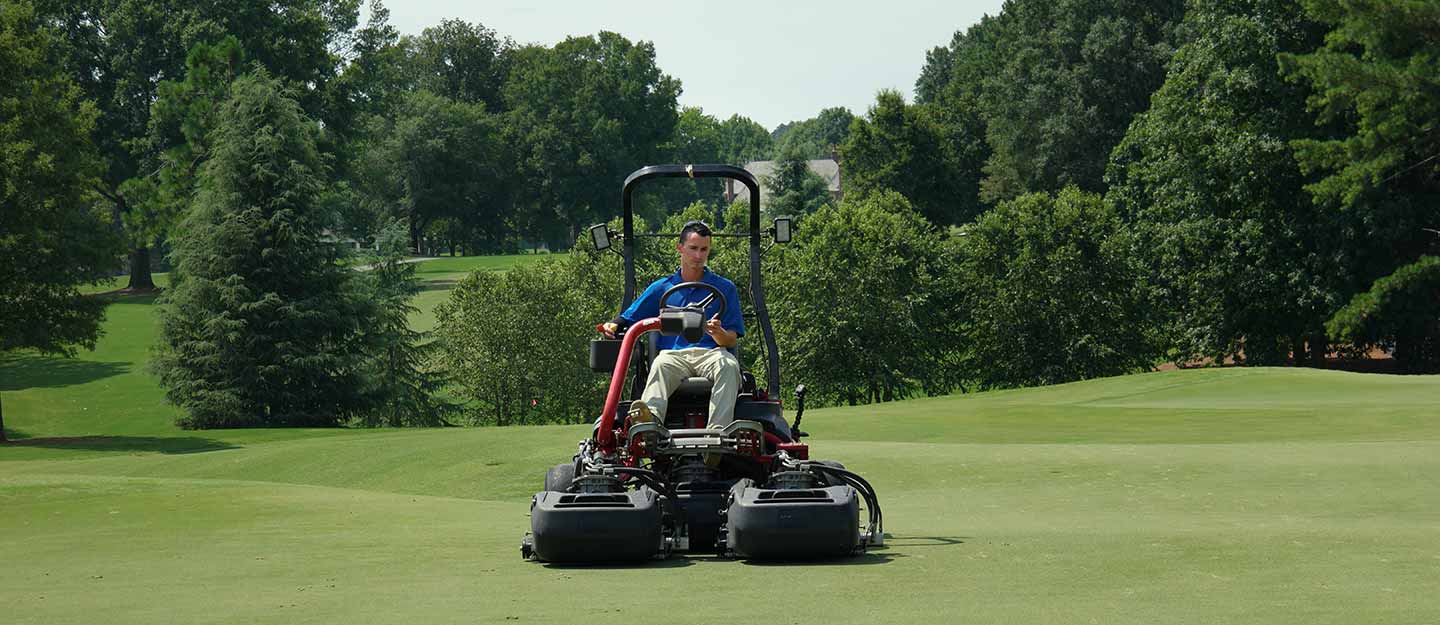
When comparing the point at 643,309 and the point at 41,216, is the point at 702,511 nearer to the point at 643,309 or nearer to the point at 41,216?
the point at 643,309

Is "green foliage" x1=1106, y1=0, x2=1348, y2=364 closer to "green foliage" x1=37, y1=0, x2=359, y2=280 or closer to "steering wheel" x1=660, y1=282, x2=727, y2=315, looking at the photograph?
"steering wheel" x1=660, y1=282, x2=727, y2=315

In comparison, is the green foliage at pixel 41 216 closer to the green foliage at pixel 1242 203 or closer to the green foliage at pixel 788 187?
the green foliage at pixel 1242 203

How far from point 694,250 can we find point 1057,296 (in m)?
50.4

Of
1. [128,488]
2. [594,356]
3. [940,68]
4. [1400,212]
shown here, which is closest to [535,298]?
[1400,212]

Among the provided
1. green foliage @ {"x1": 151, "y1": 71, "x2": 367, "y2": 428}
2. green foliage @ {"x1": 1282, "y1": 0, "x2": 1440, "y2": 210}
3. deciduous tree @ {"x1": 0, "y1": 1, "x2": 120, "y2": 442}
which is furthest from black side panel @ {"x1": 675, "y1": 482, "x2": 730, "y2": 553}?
green foliage @ {"x1": 151, "y1": 71, "x2": 367, "y2": 428}

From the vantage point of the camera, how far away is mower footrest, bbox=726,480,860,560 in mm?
9000

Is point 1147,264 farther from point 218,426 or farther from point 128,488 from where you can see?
point 128,488

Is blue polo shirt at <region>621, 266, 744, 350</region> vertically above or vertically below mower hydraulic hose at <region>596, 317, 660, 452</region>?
above

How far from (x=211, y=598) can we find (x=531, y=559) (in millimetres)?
2175

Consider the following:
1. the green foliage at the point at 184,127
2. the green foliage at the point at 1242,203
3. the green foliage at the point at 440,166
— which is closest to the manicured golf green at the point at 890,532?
the green foliage at the point at 1242,203

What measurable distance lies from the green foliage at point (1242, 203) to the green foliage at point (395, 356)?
28.7 metres

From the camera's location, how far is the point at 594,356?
10.6 m

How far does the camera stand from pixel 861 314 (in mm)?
61000

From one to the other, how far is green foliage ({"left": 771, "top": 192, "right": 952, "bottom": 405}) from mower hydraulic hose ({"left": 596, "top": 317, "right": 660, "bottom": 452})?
4972cm
